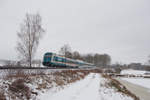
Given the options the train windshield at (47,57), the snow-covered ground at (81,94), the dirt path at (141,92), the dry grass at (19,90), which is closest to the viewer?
the dry grass at (19,90)

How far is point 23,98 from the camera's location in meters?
5.62

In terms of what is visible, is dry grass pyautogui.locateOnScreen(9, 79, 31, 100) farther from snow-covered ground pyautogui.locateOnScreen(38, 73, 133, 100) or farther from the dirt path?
the dirt path

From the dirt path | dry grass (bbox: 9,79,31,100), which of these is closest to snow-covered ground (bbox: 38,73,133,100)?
dry grass (bbox: 9,79,31,100)

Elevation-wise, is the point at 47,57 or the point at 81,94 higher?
the point at 47,57

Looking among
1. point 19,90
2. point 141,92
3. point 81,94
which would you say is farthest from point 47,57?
point 141,92

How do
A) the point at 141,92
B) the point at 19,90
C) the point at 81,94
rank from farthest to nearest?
the point at 141,92
the point at 81,94
the point at 19,90

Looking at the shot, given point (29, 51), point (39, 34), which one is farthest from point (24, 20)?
point (29, 51)

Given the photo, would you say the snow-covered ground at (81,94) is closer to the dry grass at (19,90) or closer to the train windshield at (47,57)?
the dry grass at (19,90)

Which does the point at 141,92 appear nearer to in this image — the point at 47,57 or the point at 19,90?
the point at 47,57

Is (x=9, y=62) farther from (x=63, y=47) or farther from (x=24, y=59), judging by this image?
(x=63, y=47)

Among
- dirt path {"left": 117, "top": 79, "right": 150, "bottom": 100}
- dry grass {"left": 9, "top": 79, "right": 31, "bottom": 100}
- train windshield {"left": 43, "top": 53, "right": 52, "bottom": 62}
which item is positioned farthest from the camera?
train windshield {"left": 43, "top": 53, "right": 52, "bottom": 62}

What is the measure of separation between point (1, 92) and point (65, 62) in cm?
1889

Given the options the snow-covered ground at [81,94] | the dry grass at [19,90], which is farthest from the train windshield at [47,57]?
the dry grass at [19,90]

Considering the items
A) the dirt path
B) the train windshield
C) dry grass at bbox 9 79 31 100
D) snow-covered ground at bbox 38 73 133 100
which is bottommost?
the dirt path
